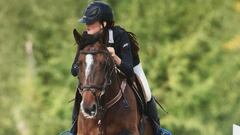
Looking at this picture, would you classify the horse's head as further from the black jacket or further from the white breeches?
the white breeches

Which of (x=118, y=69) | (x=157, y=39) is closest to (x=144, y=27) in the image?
(x=157, y=39)

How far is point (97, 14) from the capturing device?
35.1 feet

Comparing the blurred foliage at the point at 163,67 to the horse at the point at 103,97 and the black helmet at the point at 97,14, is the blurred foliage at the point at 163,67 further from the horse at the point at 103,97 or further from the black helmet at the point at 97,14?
the black helmet at the point at 97,14

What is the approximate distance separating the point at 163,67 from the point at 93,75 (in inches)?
1061

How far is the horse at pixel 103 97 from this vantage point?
10.0 meters

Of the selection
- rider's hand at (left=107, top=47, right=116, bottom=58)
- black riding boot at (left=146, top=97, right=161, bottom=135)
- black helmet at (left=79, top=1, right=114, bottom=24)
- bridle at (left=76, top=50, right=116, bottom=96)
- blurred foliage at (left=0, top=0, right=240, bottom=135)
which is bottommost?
blurred foliage at (left=0, top=0, right=240, bottom=135)

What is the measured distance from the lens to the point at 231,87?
119 feet

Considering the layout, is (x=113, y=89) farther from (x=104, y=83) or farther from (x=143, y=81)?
(x=143, y=81)

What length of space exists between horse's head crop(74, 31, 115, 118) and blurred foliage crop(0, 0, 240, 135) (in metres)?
23.9

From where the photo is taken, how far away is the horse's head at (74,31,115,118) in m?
9.98

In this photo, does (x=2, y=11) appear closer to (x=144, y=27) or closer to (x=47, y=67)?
(x=47, y=67)

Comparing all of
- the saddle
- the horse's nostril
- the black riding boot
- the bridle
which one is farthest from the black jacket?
the horse's nostril

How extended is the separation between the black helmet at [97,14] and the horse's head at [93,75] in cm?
34

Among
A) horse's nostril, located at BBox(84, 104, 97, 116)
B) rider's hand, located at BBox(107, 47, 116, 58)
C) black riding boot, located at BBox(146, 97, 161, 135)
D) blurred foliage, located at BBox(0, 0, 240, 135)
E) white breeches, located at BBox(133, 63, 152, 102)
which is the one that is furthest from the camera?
blurred foliage, located at BBox(0, 0, 240, 135)
